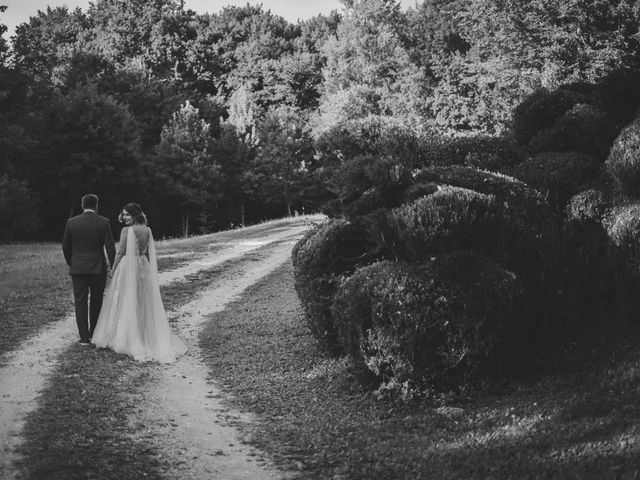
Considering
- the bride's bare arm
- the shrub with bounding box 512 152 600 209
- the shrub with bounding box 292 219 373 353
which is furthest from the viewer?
the bride's bare arm

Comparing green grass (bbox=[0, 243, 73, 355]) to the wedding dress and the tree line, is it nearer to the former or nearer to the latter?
the wedding dress

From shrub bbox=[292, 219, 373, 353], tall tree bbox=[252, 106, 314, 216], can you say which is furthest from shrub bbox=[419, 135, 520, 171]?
tall tree bbox=[252, 106, 314, 216]

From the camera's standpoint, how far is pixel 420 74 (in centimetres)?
3850

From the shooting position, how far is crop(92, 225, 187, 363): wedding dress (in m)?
10.0

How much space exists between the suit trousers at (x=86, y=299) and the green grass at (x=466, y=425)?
2.63 m

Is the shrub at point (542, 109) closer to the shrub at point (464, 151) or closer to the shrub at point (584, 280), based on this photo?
the shrub at point (464, 151)

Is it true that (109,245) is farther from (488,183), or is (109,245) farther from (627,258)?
(627,258)

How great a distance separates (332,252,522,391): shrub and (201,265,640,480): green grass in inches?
15.8

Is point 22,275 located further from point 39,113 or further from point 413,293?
point 39,113

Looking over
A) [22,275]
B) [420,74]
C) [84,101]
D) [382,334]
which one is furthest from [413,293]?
[84,101]

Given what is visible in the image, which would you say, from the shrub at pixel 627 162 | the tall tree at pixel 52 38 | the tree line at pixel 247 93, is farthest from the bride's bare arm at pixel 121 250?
the tall tree at pixel 52 38

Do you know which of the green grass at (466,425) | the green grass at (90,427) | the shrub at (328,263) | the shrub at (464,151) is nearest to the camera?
the green grass at (466,425)

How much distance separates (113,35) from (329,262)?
64.3 metres

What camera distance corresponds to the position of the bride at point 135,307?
32.9 ft
